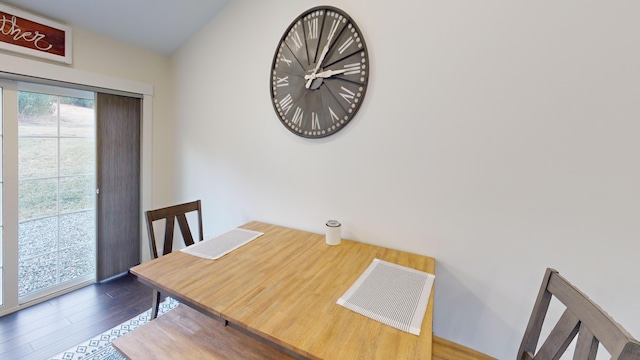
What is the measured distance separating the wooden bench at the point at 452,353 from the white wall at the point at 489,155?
1.00ft

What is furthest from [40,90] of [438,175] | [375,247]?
[438,175]

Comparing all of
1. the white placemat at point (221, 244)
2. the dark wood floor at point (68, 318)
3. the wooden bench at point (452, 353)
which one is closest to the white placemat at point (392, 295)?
the wooden bench at point (452, 353)

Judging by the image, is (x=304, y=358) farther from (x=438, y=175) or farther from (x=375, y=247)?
(x=438, y=175)

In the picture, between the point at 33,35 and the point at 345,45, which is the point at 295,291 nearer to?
the point at 345,45

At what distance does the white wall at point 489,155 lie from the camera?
1.12 meters

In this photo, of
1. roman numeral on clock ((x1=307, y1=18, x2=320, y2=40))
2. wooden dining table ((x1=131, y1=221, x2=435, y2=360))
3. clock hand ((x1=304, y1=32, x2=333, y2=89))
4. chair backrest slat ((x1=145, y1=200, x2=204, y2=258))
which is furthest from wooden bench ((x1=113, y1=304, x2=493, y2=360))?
roman numeral on clock ((x1=307, y1=18, x2=320, y2=40))

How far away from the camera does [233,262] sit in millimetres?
1365

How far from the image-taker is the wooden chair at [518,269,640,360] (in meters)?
0.65

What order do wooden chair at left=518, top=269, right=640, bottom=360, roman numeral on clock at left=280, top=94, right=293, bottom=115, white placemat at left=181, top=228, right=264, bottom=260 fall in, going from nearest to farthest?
wooden chair at left=518, top=269, right=640, bottom=360
white placemat at left=181, top=228, right=264, bottom=260
roman numeral on clock at left=280, top=94, right=293, bottom=115

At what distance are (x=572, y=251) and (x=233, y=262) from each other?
65.4 inches

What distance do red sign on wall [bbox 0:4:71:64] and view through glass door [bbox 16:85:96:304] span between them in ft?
0.98

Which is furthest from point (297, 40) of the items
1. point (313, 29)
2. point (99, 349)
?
point (99, 349)

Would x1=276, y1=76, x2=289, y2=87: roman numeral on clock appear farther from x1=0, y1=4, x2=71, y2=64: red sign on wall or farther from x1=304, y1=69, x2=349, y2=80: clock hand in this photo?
x1=0, y1=4, x2=71, y2=64: red sign on wall

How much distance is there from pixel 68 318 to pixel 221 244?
1586 mm
